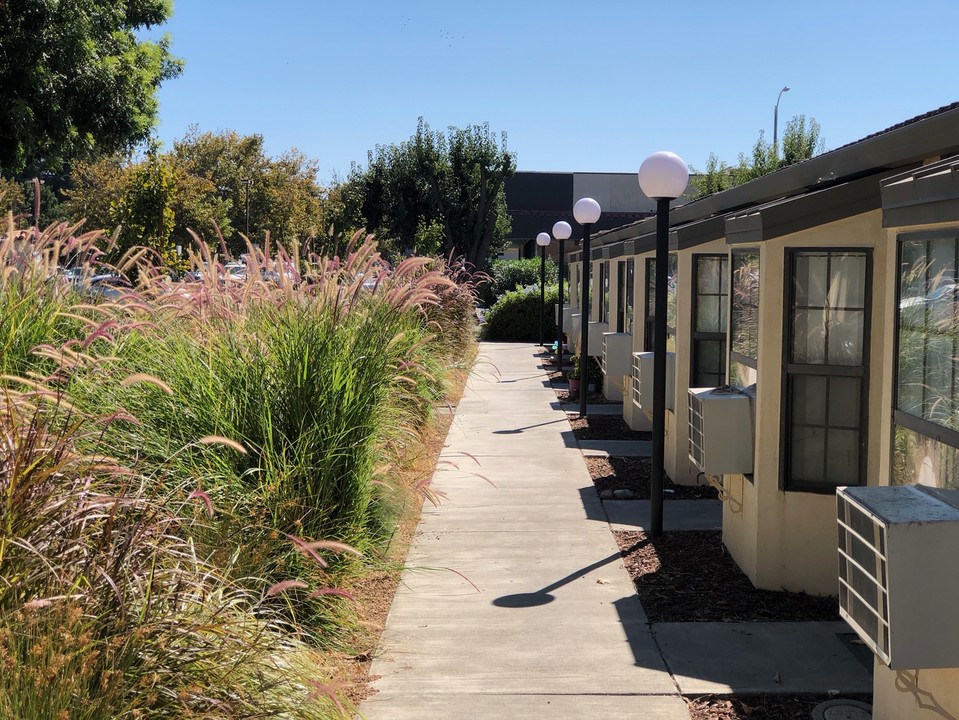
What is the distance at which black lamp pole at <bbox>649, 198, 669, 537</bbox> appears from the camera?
779cm

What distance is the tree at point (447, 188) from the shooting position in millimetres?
36531

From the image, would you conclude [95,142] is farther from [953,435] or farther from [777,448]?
[953,435]

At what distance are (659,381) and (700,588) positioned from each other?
1.86 metres

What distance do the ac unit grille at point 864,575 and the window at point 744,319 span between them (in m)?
2.67

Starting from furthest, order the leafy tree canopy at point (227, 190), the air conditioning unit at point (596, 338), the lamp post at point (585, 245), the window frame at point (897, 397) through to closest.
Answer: the leafy tree canopy at point (227, 190) < the air conditioning unit at point (596, 338) < the lamp post at point (585, 245) < the window frame at point (897, 397)

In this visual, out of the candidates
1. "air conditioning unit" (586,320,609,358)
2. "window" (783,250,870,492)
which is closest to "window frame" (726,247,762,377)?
"window" (783,250,870,492)

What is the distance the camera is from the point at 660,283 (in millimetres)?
7883

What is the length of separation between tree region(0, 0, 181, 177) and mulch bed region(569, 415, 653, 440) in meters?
11.0

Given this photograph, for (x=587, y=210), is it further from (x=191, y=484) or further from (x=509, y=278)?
(x=509, y=278)

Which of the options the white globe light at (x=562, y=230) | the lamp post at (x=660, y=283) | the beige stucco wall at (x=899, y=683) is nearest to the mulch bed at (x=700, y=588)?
the lamp post at (x=660, y=283)

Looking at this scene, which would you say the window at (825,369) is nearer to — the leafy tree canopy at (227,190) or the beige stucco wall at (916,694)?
the beige stucco wall at (916,694)

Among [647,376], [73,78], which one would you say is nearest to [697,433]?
[647,376]

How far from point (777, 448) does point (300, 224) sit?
46679 mm

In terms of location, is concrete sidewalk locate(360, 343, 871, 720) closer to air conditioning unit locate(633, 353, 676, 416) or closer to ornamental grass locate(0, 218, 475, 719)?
ornamental grass locate(0, 218, 475, 719)
